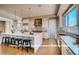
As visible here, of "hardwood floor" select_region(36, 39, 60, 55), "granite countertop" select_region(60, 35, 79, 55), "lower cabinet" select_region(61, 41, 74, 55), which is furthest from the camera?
"hardwood floor" select_region(36, 39, 60, 55)

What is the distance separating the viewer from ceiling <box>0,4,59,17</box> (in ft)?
6.75

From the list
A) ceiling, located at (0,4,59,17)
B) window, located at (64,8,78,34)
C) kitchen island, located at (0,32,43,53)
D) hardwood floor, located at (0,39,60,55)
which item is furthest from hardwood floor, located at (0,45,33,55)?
window, located at (64,8,78,34)

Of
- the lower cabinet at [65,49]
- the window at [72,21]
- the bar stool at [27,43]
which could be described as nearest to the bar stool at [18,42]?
the bar stool at [27,43]

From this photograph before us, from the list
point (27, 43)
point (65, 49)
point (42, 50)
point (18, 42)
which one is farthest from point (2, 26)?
point (65, 49)

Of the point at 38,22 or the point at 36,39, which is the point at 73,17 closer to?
the point at 38,22

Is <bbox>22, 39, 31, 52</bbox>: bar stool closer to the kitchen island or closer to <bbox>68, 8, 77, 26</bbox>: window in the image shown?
the kitchen island

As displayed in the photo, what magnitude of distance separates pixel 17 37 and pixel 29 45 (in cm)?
26

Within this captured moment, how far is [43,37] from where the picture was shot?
2.29 metres

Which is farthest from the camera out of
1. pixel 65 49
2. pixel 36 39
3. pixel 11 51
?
pixel 36 39

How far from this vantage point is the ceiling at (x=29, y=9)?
2057 millimetres

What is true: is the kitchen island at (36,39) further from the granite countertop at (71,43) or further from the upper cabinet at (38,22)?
the granite countertop at (71,43)

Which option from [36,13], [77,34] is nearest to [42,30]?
[36,13]

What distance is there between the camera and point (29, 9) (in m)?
2.14
